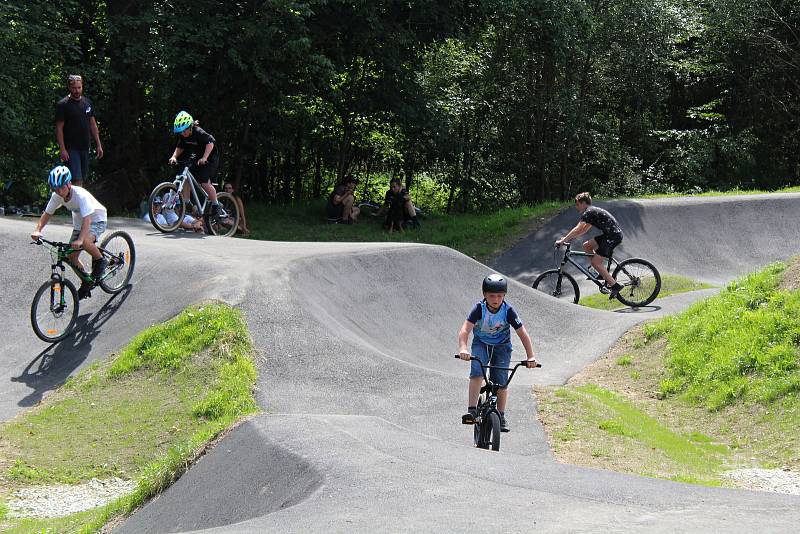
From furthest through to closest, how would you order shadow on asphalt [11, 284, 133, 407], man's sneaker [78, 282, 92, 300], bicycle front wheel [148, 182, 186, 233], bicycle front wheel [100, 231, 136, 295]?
1. bicycle front wheel [148, 182, 186, 233]
2. bicycle front wheel [100, 231, 136, 295]
3. man's sneaker [78, 282, 92, 300]
4. shadow on asphalt [11, 284, 133, 407]

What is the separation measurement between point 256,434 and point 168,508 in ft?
2.66

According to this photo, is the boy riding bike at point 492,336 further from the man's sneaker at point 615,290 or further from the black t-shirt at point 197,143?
the man's sneaker at point 615,290

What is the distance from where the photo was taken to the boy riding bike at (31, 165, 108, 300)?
10.1m

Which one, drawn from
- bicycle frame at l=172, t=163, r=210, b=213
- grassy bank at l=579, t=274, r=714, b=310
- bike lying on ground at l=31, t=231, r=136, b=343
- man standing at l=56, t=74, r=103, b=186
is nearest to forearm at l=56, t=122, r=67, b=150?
man standing at l=56, t=74, r=103, b=186

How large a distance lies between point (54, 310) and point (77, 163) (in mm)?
4121

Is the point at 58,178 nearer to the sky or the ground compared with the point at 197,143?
nearer to the ground

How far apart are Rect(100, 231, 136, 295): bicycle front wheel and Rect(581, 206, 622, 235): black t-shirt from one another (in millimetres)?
7588

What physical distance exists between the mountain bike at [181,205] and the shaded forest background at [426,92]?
4.70 metres

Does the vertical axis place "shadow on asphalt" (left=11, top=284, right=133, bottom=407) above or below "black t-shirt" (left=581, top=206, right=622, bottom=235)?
below

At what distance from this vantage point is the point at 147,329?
10008mm

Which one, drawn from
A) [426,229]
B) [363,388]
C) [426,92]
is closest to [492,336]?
[363,388]

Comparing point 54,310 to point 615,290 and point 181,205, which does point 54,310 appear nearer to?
point 181,205

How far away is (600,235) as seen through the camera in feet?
52.4

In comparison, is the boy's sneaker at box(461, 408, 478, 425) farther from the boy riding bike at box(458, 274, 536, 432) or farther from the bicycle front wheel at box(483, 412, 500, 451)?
the bicycle front wheel at box(483, 412, 500, 451)
